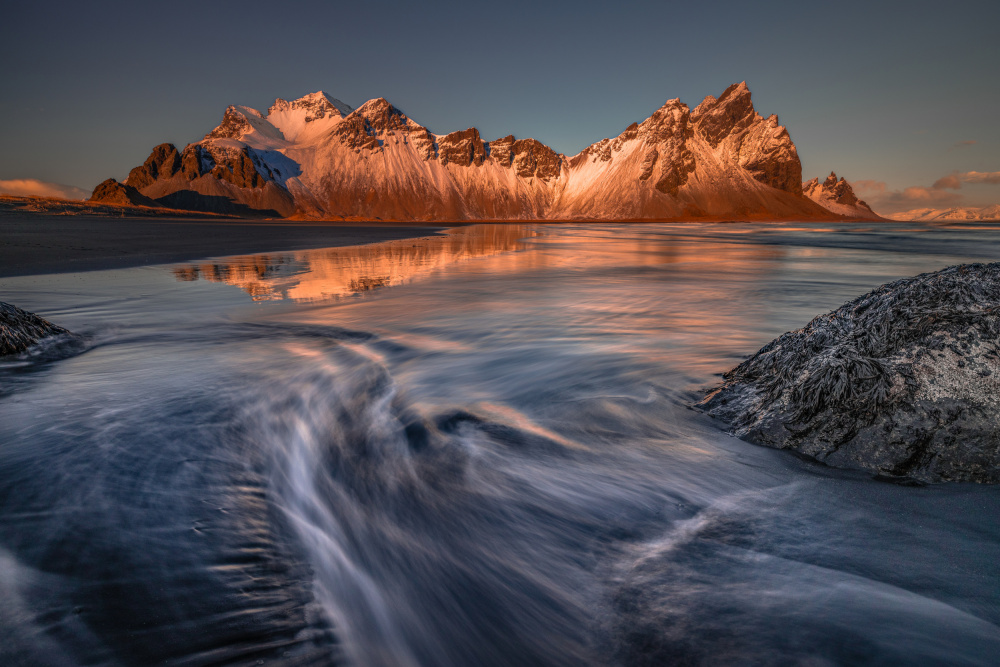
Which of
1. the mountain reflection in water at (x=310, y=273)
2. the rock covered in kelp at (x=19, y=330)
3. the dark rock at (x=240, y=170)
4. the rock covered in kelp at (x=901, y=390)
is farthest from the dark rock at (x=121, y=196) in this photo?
the rock covered in kelp at (x=901, y=390)

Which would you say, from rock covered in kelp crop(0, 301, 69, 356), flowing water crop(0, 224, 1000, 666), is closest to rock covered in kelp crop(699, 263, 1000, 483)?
flowing water crop(0, 224, 1000, 666)

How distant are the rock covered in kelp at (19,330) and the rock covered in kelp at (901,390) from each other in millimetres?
6389

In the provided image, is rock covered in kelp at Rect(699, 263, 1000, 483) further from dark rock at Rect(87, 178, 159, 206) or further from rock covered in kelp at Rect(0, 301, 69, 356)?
dark rock at Rect(87, 178, 159, 206)

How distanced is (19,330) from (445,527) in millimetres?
5249

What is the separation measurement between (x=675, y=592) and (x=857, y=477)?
4.49 ft

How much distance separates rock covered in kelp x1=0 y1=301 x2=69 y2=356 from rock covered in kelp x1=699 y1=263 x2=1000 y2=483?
21.0 feet

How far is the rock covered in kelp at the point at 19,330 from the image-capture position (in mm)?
4457

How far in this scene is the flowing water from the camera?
1547 mm

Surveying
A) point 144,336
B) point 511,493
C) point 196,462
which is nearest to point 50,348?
point 144,336

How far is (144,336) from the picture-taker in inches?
216

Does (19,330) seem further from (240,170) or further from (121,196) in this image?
(121,196)

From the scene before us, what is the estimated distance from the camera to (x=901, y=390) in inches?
98.6

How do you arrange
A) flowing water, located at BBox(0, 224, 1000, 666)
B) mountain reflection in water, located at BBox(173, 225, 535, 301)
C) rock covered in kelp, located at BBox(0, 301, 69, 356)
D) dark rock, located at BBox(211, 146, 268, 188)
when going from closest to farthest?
flowing water, located at BBox(0, 224, 1000, 666) < rock covered in kelp, located at BBox(0, 301, 69, 356) < mountain reflection in water, located at BBox(173, 225, 535, 301) < dark rock, located at BBox(211, 146, 268, 188)

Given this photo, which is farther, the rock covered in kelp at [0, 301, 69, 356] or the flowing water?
the rock covered in kelp at [0, 301, 69, 356]
